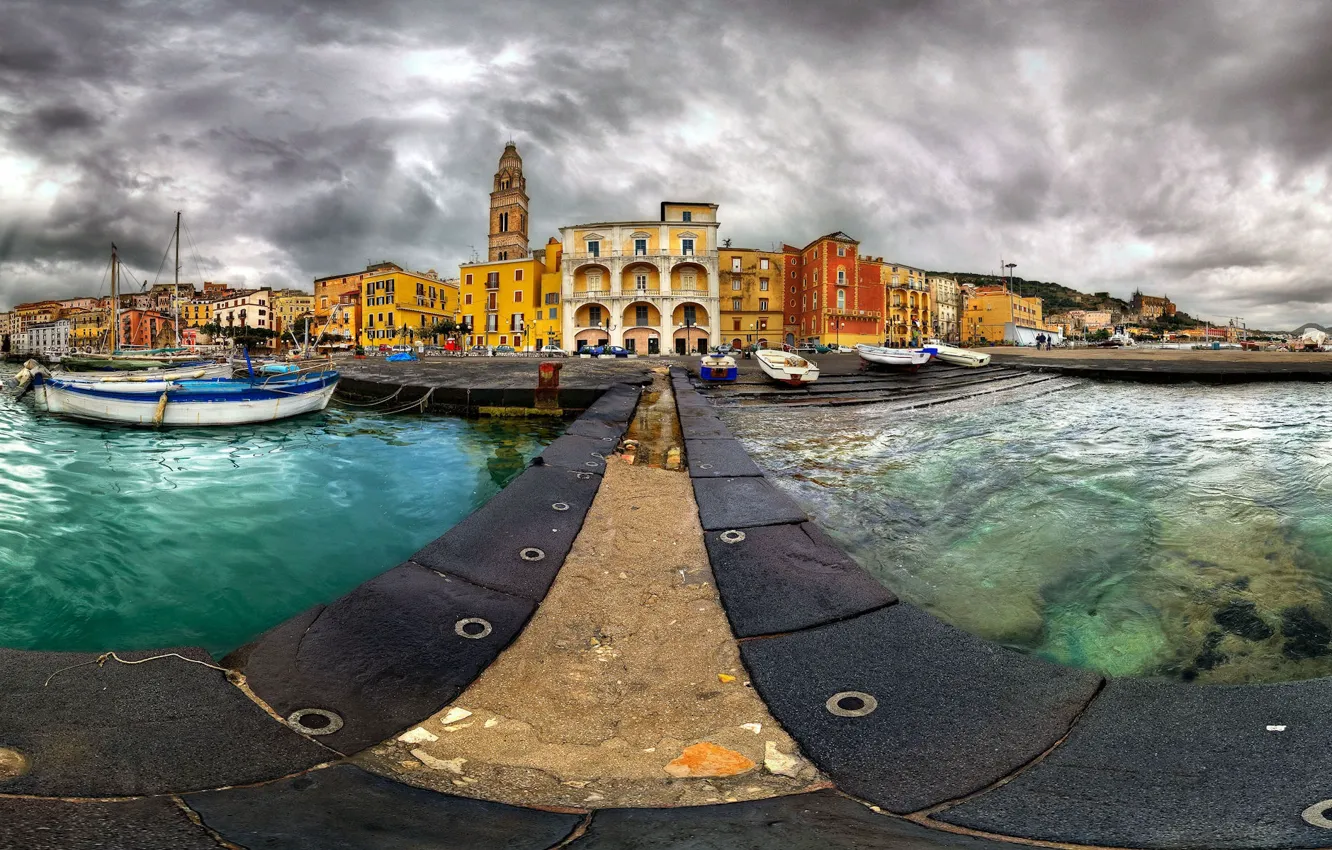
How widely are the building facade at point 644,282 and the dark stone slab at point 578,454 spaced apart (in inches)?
1688

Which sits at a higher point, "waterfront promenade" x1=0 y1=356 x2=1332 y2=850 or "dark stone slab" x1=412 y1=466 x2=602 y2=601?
"dark stone slab" x1=412 y1=466 x2=602 y2=601

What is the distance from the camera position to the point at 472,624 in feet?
11.9

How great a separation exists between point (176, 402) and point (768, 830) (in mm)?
19027

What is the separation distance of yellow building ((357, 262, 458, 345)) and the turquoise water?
56662 mm

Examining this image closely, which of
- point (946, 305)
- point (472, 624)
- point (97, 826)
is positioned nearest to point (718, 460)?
point (472, 624)

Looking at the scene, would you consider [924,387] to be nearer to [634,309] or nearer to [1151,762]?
[1151,762]

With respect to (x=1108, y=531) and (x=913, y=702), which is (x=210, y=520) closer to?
(x=913, y=702)

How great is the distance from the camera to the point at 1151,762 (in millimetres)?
2104

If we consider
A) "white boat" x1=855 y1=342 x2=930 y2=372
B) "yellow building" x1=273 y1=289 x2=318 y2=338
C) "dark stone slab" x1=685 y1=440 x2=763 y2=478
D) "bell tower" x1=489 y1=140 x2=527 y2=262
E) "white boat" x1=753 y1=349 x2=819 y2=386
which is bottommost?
"dark stone slab" x1=685 y1=440 x2=763 y2=478

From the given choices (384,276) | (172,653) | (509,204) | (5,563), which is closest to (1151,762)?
(172,653)

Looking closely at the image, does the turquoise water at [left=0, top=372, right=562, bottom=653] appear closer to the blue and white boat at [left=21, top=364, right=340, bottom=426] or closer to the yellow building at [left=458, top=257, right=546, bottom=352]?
the blue and white boat at [left=21, top=364, right=340, bottom=426]

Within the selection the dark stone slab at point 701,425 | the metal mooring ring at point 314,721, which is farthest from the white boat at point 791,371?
the metal mooring ring at point 314,721

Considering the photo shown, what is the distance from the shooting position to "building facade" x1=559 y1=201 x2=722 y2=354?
168 feet

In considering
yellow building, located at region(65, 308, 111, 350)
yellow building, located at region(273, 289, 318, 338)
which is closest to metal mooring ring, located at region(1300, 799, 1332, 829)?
yellow building, located at region(273, 289, 318, 338)
